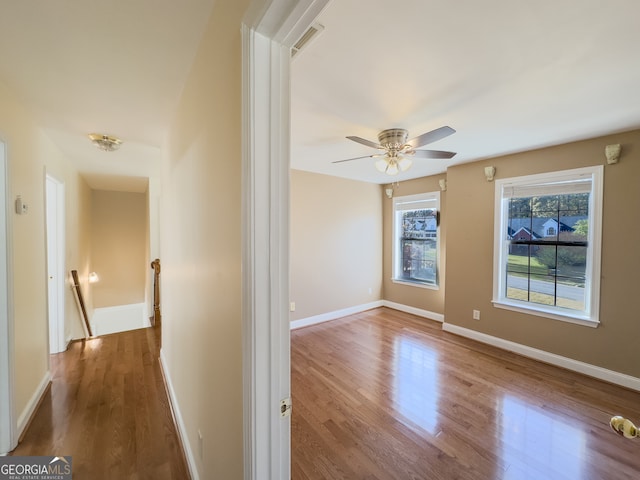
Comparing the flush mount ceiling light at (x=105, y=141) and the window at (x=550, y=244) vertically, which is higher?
the flush mount ceiling light at (x=105, y=141)

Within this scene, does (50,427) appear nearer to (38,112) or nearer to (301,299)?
(38,112)

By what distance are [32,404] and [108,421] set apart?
2.17ft

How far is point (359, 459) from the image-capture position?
1679 mm

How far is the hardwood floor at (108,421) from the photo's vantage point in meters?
1.61

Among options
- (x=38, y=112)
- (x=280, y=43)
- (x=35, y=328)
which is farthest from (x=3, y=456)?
(x=280, y=43)

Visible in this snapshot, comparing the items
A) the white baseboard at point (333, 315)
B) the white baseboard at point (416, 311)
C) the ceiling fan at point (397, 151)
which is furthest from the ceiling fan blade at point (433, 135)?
the white baseboard at point (416, 311)

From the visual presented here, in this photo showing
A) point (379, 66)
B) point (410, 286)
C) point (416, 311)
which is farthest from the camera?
point (410, 286)

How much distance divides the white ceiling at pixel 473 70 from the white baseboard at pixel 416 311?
2.81m

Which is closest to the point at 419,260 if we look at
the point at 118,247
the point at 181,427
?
the point at 181,427

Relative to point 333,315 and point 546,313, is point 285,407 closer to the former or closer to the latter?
point 546,313

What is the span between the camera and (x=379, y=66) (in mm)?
1544

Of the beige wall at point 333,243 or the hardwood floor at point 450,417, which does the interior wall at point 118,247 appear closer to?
the beige wall at point 333,243

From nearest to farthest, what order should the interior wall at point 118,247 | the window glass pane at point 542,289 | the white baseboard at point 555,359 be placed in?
the white baseboard at point 555,359
the window glass pane at point 542,289
the interior wall at point 118,247

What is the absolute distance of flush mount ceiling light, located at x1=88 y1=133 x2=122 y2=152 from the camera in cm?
241
